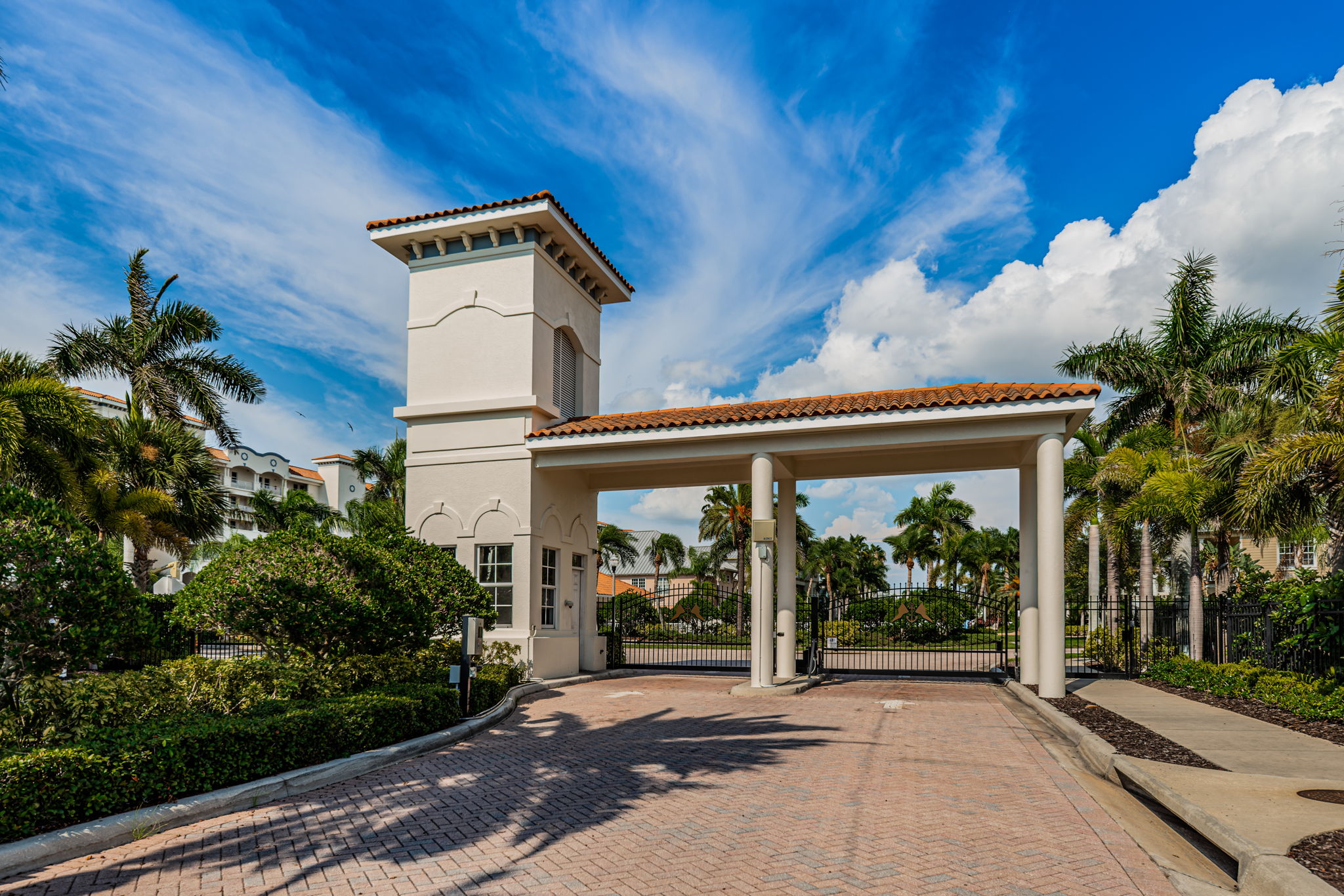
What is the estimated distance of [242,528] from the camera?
66375 millimetres

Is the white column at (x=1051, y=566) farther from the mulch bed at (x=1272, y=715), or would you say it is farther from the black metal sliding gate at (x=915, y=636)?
the black metal sliding gate at (x=915, y=636)

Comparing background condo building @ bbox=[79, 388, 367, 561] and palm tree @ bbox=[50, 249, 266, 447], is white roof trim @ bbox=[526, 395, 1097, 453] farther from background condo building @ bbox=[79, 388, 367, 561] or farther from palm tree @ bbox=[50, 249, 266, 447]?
background condo building @ bbox=[79, 388, 367, 561]

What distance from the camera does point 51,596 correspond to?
23.1ft

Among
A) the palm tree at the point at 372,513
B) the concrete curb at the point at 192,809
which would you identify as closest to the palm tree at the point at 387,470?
the palm tree at the point at 372,513

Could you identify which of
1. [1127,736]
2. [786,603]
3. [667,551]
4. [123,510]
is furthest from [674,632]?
[667,551]

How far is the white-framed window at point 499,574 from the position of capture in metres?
16.6

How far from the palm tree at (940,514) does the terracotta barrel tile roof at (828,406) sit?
134 ft

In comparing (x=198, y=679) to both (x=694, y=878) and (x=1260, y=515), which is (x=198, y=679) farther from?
(x=1260, y=515)

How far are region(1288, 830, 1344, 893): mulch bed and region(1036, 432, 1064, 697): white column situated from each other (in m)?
8.12

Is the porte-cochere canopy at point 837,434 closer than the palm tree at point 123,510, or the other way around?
the porte-cochere canopy at point 837,434

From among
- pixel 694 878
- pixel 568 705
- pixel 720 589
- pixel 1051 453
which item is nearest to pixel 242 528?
pixel 720 589

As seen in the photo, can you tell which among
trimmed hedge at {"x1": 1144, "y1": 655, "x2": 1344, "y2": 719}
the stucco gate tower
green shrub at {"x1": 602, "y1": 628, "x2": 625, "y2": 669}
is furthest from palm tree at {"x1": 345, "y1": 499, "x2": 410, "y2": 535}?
trimmed hedge at {"x1": 1144, "y1": 655, "x2": 1344, "y2": 719}

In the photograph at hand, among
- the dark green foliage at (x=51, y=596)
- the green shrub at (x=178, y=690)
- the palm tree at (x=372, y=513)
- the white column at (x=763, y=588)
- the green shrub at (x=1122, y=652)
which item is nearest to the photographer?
the dark green foliage at (x=51, y=596)

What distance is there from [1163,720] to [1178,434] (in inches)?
506
